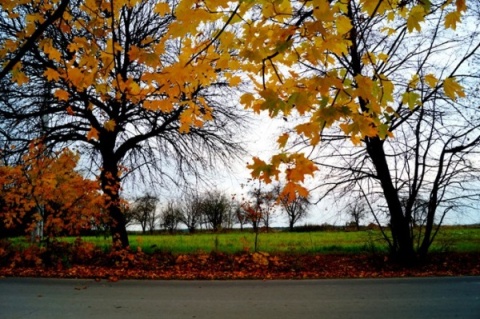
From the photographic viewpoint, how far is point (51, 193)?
987 cm

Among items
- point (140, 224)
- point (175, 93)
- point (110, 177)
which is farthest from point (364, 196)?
point (140, 224)

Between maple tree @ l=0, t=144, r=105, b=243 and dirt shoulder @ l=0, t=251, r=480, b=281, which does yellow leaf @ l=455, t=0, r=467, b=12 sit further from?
maple tree @ l=0, t=144, r=105, b=243

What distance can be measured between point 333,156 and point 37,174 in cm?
817

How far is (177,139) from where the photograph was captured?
1279 cm

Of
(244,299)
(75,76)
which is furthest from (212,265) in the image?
(75,76)

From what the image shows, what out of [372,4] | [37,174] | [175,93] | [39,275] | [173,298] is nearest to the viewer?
[372,4]

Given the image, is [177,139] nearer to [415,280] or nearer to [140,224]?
[415,280]

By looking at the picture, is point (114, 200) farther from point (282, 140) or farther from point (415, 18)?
point (415, 18)

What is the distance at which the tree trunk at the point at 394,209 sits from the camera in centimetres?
1012

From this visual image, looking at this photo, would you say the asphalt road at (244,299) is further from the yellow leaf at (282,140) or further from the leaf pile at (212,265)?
the yellow leaf at (282,140)

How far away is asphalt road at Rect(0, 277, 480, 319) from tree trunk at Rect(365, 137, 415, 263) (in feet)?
6.56

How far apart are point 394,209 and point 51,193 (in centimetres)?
933

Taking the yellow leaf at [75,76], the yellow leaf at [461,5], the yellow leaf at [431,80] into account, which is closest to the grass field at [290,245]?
the yellow leaf at [75,76]

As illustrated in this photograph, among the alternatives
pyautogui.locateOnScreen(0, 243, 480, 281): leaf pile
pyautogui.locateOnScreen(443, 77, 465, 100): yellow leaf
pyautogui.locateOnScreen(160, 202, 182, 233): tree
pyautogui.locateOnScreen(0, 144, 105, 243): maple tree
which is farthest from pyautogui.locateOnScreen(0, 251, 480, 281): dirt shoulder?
pyautogui.locateOnScreen(160, 202, 182, 233): tree
